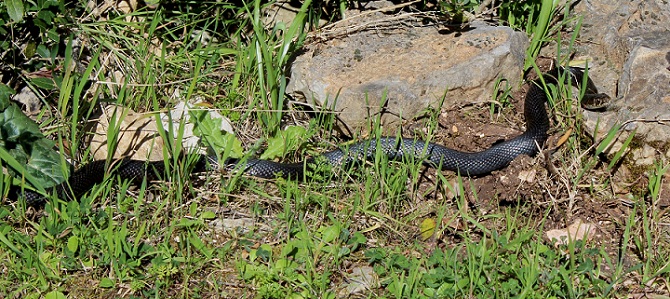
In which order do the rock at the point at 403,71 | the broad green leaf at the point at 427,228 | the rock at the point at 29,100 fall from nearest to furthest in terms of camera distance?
1. the broad green leaf at the point at 427,228
2. the rock at the point at 403,71
3. the rock at the point at 29,100

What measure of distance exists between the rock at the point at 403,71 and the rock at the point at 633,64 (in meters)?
0.54

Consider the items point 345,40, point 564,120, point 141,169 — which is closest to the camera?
point 141,169

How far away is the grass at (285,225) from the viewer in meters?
3.56

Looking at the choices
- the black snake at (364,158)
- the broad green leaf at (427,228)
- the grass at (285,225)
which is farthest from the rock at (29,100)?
the broad green leaf at (427,228)

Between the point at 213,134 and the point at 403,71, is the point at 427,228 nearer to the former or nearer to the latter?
the point at 403,71

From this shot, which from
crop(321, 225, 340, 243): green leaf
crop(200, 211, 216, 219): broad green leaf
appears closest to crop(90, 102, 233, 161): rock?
crop(200, 211, 216, 219): broad green leaf

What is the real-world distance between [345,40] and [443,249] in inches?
73.0

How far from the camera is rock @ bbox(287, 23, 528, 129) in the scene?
4.77 m

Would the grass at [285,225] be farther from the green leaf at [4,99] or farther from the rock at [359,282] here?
the green leaf at [4,99]

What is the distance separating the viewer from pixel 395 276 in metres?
3.53

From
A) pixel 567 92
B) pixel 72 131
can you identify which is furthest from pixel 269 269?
pixel 567 92

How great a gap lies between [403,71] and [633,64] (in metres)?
1.39

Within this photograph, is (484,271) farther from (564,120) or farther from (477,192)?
(564,120)

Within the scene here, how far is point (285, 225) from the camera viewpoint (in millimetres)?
3971
